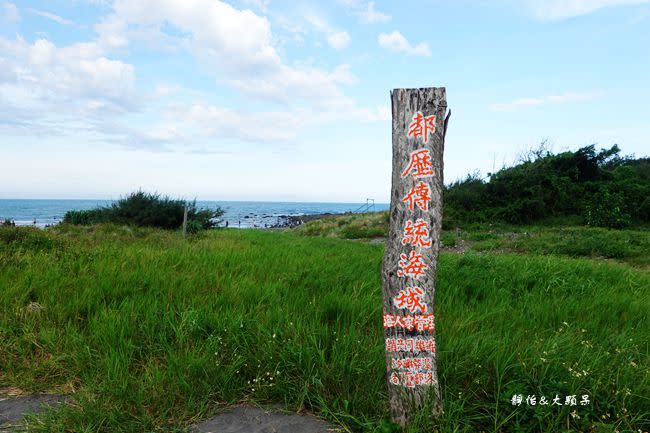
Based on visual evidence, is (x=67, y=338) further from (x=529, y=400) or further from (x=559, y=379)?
(x=559, y=379)

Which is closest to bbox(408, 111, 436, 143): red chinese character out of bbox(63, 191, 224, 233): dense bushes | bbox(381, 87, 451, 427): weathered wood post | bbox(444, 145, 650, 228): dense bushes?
bbox(381, 87, 451, 427): weathered wood post

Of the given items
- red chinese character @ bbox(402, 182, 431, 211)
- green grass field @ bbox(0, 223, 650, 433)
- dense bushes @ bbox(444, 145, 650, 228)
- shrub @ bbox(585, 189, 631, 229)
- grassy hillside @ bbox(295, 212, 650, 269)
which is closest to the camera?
red chinese character @ bbox(402, 182, 431, 211)

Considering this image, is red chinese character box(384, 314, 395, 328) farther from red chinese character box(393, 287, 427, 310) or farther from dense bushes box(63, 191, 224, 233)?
dense bushes box(63, 191, 224, 233)

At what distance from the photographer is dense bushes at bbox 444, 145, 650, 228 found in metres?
16.2

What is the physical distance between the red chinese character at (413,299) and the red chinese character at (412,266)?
0.30 feet

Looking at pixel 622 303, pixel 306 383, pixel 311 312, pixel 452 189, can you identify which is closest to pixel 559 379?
pixel 306 383

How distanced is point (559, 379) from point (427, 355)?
1042 millimetres

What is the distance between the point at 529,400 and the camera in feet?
7.96

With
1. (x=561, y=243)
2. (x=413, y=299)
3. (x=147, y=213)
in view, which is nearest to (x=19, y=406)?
(x=413, y=299)

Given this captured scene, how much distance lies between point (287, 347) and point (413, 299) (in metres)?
1.12

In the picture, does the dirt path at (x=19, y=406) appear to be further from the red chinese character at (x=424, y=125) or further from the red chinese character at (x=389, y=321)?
the red chinese character at (x=424, y=125)

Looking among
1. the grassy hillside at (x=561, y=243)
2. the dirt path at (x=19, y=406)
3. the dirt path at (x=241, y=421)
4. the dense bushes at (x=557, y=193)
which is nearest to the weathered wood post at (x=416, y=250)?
the dirt path at (x=241, y=421)

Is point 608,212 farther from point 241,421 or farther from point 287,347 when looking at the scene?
point 241,421

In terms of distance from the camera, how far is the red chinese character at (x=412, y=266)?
236 centimetres
